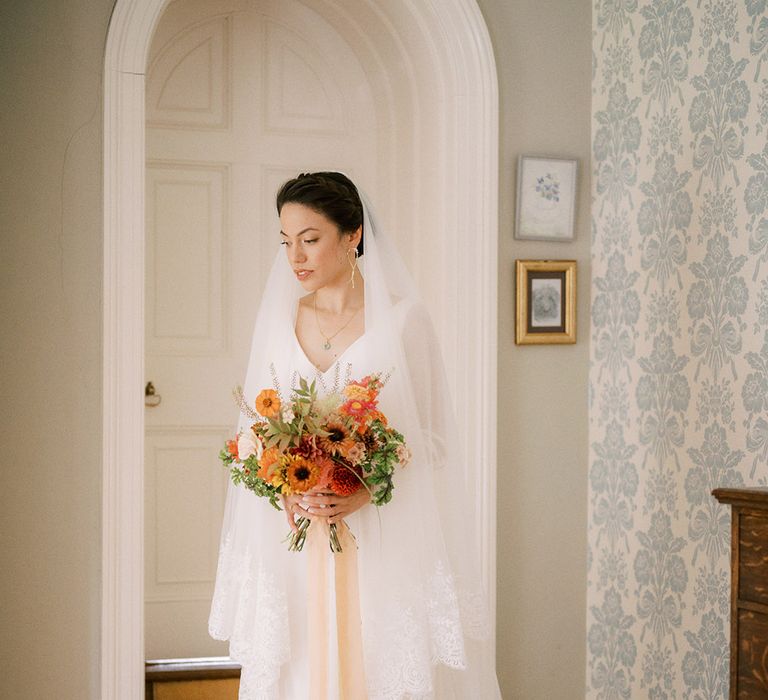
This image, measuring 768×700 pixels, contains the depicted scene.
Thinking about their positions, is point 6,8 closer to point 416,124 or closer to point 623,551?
point 416,124

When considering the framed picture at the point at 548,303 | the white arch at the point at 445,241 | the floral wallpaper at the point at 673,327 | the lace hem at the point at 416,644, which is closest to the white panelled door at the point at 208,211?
the white arch at the point at 445,241

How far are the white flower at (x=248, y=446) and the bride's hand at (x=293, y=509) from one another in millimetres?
158

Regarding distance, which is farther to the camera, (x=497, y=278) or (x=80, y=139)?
(x=497, y=278)

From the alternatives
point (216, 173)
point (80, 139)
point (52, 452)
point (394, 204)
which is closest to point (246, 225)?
point (216, 173)

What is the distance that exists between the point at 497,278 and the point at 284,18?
169 centimetres

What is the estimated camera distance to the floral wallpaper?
113 inches

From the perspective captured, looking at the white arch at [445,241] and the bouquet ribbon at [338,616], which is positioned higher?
the white arch at [445,241]

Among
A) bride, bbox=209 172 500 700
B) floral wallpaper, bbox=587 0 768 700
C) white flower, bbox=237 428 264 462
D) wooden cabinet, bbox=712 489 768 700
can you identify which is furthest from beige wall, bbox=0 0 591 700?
wooden cabinet, bbox=712 489 768 700

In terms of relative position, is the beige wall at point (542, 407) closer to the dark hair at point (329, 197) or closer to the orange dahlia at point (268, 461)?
the dark hair at point (329, 197)

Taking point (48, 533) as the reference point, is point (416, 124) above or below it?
above

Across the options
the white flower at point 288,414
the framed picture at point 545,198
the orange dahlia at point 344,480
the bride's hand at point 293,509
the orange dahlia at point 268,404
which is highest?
the framed picture at point 545,198

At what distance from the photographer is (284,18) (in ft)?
14.1

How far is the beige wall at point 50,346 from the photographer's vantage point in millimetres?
3078

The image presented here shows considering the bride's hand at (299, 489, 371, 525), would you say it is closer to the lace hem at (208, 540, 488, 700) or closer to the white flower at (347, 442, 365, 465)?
the white flower at (347, 442, 365, 465)
